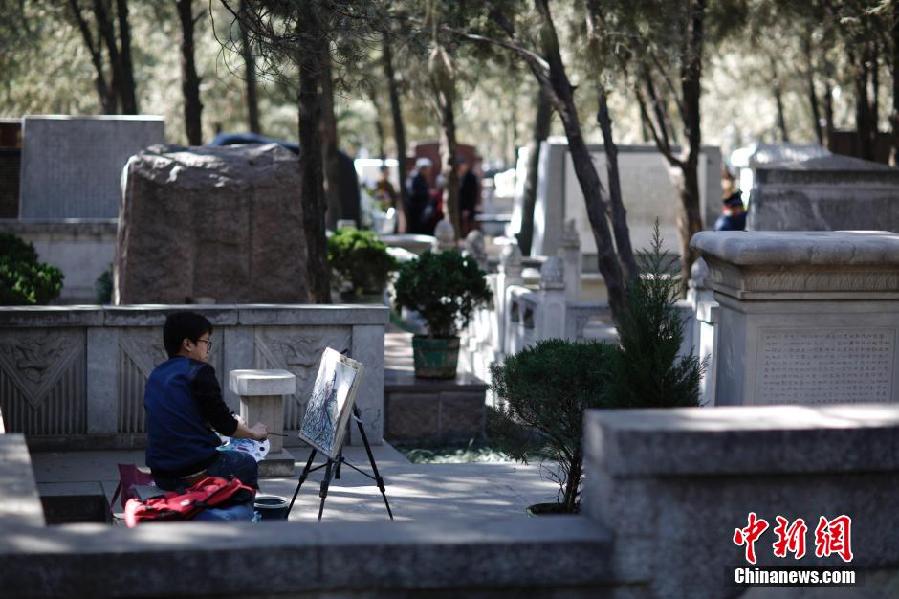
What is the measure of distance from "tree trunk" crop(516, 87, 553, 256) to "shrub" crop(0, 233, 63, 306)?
15719 millimetres

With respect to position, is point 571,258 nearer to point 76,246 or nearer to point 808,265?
point 76,246

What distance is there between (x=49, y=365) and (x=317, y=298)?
15.7ft

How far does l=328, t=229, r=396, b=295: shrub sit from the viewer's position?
66.7 feet

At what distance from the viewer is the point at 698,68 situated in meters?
18.0

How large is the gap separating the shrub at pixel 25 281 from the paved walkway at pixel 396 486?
3824 mm

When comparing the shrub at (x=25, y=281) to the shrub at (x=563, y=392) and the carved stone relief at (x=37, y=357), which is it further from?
the shrub at (x=563, y=392)

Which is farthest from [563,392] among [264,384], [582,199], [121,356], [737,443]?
[582,199]

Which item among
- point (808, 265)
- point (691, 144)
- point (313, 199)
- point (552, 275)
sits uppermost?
point (691, 144)

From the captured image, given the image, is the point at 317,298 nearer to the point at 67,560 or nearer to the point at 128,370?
the point at 128,370

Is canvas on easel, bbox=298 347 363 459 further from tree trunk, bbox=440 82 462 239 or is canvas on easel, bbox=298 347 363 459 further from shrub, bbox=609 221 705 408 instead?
tree trunk, bbox=440 82 462 239

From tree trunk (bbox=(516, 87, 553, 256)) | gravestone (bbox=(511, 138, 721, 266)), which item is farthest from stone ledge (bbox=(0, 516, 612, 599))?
tree trunk (bbox=(516, 87, 553, 256))

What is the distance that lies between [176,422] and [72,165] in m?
17.1

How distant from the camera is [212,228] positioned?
13062mm
